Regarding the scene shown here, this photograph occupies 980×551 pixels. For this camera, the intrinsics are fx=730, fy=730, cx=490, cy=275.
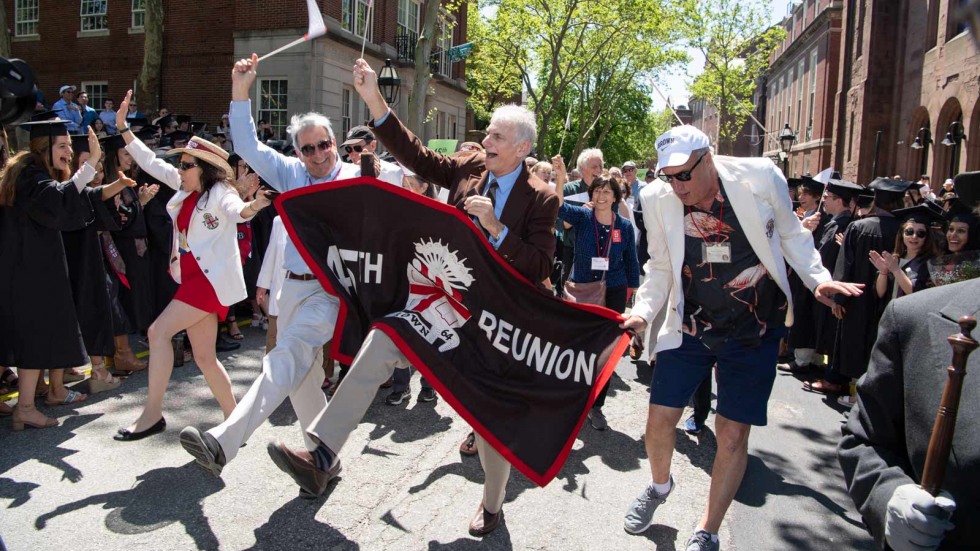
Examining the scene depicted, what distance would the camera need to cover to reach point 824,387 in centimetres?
773

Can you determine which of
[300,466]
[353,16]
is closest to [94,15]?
[353,16]

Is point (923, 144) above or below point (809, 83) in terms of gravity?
below

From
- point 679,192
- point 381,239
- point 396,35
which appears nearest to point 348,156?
point 381,239

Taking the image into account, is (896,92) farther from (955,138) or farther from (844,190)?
(844,190)

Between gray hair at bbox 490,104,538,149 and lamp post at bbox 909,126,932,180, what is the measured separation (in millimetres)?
26351

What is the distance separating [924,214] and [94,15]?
2822 centimetres

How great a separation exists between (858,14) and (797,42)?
71.3ft

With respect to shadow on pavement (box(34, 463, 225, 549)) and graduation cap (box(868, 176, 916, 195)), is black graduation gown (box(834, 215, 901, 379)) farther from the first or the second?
shadow on pavement (box(34, 463, 225, 549))

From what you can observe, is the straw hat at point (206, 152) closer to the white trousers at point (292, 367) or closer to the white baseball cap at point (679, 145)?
the white trousers at point (292, 367)

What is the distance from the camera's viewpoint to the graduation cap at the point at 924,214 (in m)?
6.14

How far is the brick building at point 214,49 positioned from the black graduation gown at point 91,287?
16.0 m

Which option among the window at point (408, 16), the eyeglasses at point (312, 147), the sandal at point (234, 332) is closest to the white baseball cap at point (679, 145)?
the eyeglasses at point (312, 147)

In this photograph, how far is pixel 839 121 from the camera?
36.8 meters

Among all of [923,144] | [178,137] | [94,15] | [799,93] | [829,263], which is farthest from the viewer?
[799,93]
